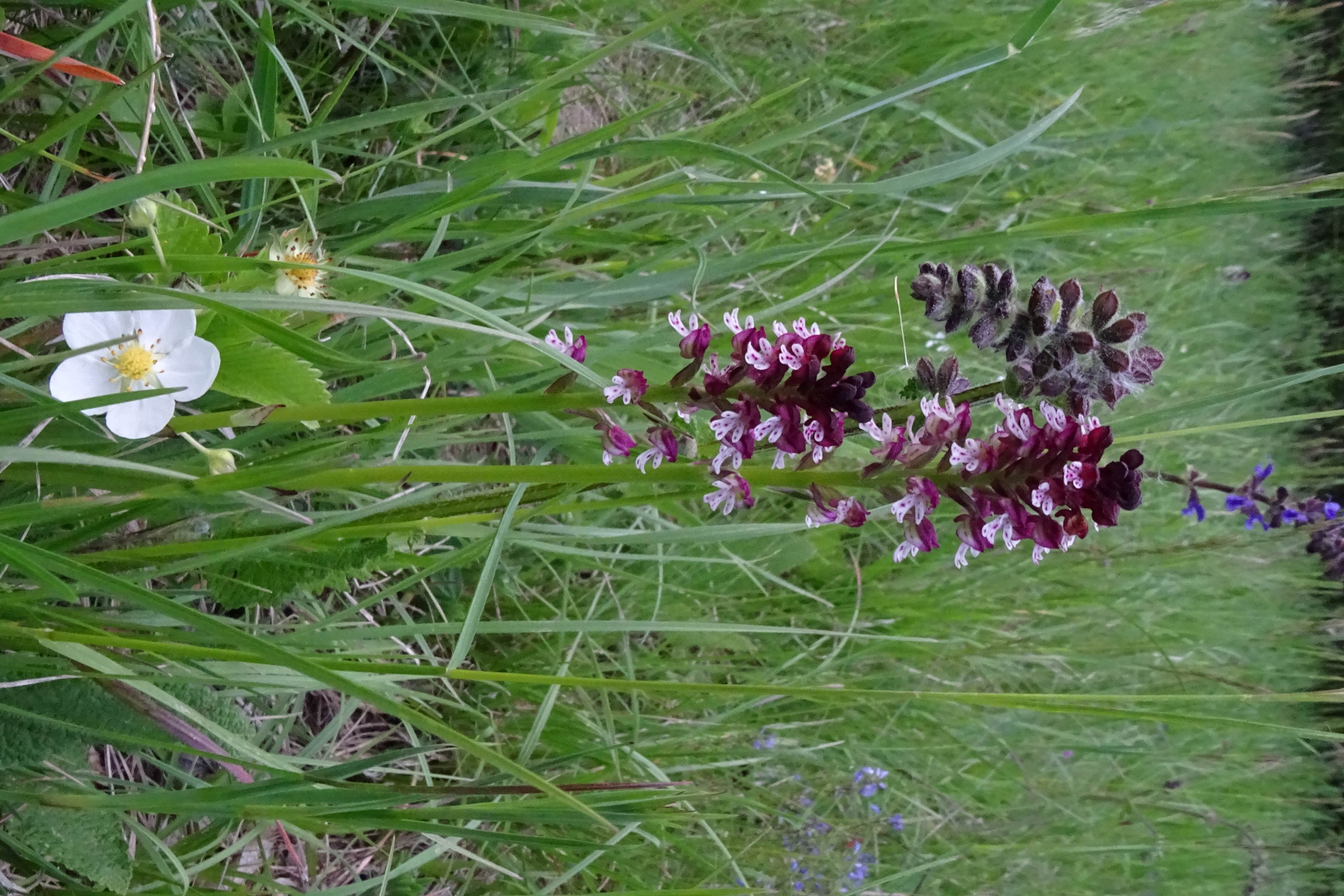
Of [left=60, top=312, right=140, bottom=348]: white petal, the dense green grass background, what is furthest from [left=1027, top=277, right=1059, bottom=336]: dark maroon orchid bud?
[left=60, top=312, right=140, bottom=348]: white petal

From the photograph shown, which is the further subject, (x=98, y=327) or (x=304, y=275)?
(x=304, y=275)

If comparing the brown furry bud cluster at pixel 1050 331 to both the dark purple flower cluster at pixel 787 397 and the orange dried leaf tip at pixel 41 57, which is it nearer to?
the dark purple flower cluster at pixel 787 397

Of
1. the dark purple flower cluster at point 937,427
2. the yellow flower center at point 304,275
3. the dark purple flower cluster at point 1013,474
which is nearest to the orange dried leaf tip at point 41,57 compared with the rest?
the yellow flower center at point 304,275

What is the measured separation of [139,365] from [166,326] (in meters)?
0.07

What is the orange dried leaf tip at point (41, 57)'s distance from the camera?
3.71 ft

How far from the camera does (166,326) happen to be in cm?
107

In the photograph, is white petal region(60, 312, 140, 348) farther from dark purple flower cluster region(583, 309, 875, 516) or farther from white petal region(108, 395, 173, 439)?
dark purple flower cluster region(583, 309, 875, 516)

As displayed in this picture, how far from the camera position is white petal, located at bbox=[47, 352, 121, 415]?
1063 mm

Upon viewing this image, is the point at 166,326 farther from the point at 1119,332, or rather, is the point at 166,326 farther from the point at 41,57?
the point at 1119,332

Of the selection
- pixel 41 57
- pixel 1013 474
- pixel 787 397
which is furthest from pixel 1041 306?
pixel 41 57

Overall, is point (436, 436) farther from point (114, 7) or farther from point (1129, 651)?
point (1129, 651)

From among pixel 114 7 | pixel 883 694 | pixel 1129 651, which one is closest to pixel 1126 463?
pixel 883 694

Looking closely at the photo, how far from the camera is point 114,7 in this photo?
1.25 m

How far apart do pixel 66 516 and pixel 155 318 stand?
289mm
